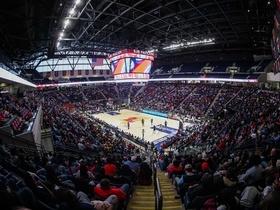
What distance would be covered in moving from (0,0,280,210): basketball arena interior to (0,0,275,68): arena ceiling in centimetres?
14

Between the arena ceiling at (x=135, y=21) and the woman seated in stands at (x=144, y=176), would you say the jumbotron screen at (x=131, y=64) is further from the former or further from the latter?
the woman seated in stands at (x=144, y=176)

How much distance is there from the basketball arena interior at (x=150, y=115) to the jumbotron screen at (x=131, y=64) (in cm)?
11

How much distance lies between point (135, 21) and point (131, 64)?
175 inches

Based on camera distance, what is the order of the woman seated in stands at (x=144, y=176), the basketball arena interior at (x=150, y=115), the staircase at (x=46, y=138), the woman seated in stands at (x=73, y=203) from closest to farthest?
1. the woman seated in stands at (x=73, y=203)
2. the basketball arena interior at (x=150, y=115)
3. the woman seated in stands at (x=144, y=176)
4. the staircase at (x=46, y=138)

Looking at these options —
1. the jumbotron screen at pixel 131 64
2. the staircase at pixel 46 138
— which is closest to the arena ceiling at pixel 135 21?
the jumbotron screen at pixel 131 64

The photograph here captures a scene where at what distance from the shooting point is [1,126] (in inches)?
353

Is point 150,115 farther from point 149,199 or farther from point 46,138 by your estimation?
point 149,199

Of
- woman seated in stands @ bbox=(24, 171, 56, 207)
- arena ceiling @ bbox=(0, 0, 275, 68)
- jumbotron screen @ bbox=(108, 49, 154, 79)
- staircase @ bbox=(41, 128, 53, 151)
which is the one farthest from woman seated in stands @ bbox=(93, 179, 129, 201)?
jumbotron screen @ bbox=(108, 49, 154, 79)

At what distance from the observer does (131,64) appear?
23312mm

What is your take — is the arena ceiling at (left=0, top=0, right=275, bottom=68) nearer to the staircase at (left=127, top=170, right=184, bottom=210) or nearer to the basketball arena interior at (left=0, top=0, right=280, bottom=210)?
the basketball arena interior at (left=0, top=0, right=280, bottom=210)

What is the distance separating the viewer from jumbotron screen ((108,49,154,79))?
907 inches

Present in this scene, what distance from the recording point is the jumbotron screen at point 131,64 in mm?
23047

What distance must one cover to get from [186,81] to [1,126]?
1681 inches

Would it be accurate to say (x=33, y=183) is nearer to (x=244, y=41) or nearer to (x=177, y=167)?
(x=177, y=167)
